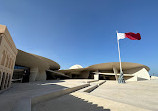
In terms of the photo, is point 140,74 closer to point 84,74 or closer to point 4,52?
point 84,74

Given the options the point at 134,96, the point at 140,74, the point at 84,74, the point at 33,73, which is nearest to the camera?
the point at 134,96

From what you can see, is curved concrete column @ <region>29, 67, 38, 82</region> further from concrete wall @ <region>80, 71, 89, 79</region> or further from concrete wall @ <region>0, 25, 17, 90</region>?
concrete wall @ <region>80, 71, 89, 79</region>

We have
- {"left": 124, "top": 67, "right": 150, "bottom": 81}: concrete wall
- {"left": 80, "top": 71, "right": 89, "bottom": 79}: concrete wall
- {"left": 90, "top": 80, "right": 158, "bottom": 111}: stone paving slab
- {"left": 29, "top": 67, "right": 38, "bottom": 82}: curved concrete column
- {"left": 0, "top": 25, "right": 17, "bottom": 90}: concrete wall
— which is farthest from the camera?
{"left": 80, "top": 71, "right": 89, "bottom": 79}: concrete wall

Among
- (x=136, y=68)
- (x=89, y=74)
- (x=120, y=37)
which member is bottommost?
(x=89, y=74)

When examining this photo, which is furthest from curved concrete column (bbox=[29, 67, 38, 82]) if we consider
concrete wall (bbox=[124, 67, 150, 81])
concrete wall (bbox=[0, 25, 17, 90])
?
concrete wall (bbox=[124, 67, 150, 81])

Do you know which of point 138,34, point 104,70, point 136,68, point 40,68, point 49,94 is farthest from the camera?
point 104,70

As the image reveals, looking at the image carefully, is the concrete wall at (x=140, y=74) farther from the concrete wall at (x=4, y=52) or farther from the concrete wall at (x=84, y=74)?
the concrete wall at (x=4, y=52)

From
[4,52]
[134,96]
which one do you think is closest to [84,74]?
[134,96]

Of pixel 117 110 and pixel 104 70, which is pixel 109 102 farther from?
pixel 104 70

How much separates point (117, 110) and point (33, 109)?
11.6 feet

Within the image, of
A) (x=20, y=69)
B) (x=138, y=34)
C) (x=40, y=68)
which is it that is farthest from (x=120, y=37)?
(x=20, y=69)

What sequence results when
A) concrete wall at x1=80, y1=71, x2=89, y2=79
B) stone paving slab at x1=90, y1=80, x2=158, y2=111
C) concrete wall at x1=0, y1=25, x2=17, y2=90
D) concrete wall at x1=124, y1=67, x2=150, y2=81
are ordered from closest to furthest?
stone paving slab at x1=90, y1=80, x2=158, y2=111 → concrete wall at x1=0, y1=25, x2=17, y2=90 → concrete wall at x1=124, y1=67, x2=150, y2=81 → concrete wall at x1=80, y1=71, x2=89, y2=79

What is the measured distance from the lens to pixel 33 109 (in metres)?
3.55

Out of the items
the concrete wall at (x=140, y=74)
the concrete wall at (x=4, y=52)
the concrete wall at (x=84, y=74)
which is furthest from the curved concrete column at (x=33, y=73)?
the concrete wall at (x=140, y=74)
